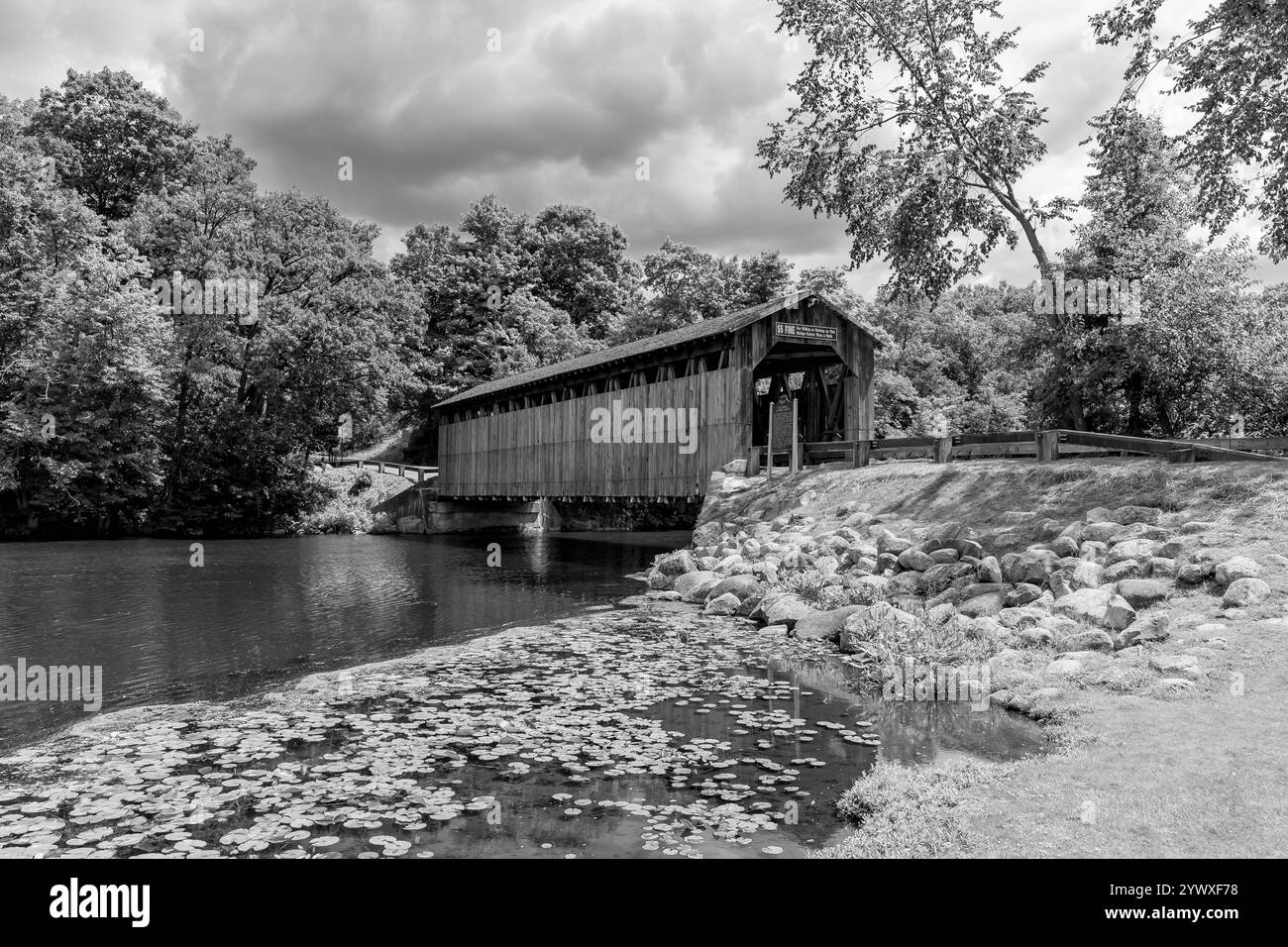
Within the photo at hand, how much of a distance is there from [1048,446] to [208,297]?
108 ft

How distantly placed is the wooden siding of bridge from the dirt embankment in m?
4.87

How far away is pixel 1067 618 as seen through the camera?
8688 mm

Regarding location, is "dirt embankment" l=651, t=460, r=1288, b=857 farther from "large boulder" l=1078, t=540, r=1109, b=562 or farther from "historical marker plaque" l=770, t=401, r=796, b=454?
"historical marker plaque" l=770, t=401, r=796, b=454

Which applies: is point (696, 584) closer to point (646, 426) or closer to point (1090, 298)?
point (646, 426)

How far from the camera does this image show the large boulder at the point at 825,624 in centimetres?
1039

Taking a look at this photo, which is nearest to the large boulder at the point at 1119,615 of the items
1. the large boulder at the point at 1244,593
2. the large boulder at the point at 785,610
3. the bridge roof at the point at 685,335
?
the large boulder at the point at 1244,593

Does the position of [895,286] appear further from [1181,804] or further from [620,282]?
[620,282]

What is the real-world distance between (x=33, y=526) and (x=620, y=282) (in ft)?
127

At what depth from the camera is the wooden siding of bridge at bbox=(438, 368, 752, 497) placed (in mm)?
22109

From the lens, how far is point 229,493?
34750 mm

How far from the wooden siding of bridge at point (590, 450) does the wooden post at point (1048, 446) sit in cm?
871

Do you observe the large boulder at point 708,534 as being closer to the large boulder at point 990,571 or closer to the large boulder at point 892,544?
the large boulder at point 892,544

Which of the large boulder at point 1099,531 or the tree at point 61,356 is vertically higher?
the tree at point 61,356
